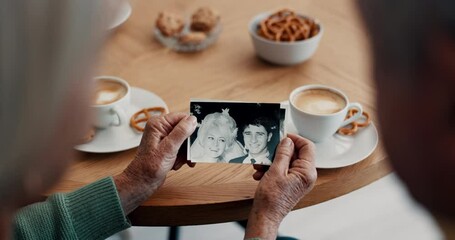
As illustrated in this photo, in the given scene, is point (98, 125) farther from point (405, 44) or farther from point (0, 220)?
point (405, 44)

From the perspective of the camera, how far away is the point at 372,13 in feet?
1.97

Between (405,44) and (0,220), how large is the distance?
48cm

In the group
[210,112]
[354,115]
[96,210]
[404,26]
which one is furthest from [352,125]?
[404,26]

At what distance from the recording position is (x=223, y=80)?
5.57ft

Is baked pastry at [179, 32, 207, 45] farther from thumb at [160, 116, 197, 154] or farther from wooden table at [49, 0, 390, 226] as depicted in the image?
thumb at [160, 116, 197, 154]

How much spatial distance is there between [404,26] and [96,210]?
2.91 feet

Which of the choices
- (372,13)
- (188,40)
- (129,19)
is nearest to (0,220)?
(372,13)

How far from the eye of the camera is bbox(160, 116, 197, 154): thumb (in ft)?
4.43

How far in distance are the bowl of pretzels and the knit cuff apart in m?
0.61

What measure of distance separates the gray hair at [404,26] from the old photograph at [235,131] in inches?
30.4

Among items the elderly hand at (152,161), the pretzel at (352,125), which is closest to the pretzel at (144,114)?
the elderly hand at (152,161)

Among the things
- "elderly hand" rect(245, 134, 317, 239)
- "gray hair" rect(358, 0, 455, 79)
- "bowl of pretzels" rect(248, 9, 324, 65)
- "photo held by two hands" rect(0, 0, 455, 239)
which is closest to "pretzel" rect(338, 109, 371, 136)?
"photo held by two hands" rect(0, 0, 455, 239)

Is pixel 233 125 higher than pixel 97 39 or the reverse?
the reverse

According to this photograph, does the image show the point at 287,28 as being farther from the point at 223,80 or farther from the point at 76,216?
the point at 76,216
